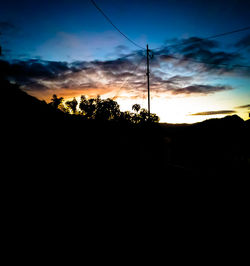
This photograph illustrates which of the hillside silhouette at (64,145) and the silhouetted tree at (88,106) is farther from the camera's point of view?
the silhouetted tree at (88,106)

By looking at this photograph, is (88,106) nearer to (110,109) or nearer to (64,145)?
(110,109)

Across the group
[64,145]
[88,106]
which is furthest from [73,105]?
[64,145]

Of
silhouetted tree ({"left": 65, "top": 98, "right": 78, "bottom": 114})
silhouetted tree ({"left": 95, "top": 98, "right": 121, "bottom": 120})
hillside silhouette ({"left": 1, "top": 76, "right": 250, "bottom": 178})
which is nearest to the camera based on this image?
hillside silhouette ({"left": 1, "top": 76, "right": 250, "bottom": 178})

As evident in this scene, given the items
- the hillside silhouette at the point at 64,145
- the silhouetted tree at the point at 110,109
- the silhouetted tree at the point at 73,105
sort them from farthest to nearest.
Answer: the silhouetted tree at the point at 73,105
the silhouetted tree at the point at 110,109
the hillside silhouette at the point at 64,145

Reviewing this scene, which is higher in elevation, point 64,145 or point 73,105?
point 73,105

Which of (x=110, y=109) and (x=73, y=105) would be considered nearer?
(x=110, y=109)

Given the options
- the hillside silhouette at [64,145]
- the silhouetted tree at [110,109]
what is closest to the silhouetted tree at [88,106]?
the silhouetted tree at [110,109]

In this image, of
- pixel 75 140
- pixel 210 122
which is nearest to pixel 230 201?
pixel 75 140

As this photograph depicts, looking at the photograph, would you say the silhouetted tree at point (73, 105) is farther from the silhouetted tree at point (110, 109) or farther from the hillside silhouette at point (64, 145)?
the hillside silhouette at point (64, 145)

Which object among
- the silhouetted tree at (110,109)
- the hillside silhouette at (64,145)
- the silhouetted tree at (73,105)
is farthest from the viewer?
the silhouetted tree at (73,105)

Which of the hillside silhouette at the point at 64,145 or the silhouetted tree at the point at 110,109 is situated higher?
the silhouetted tree at the point at 110,109

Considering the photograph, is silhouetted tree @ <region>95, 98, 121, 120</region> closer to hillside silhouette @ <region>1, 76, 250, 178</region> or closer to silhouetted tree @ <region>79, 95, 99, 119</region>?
silhouetted tree @ <region>79, 95, 99, 119</region>

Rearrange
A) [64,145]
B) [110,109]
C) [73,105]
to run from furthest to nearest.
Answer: [73,105]
[110,109]
[64,145]

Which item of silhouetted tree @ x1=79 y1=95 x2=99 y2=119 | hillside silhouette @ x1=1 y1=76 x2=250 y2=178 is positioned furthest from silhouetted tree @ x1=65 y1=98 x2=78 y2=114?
hillside silhouette @ x1=1 y1=76 x2=250 y2=178
